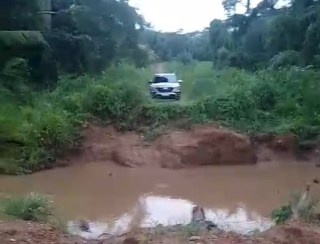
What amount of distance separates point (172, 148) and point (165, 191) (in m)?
3.31

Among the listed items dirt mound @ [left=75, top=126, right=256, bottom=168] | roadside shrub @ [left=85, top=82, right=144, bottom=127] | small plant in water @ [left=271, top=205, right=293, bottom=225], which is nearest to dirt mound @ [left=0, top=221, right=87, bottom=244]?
small plant in water @ [left=271, top=205, right=293, bottom=225]

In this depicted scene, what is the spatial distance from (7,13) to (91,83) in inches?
163

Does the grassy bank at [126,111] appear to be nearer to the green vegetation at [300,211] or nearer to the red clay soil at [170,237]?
the red clay soil at [170,237]

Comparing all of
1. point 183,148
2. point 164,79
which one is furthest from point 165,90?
point 183,148

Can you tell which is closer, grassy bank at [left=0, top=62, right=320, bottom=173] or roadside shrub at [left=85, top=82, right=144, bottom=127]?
grassy bank at [left=0, top=62, right=320, bottom=173]

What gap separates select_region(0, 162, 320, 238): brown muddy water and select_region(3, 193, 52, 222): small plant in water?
2.39 ft

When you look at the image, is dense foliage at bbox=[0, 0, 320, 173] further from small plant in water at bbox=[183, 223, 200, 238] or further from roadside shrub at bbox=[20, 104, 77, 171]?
small plant in water at bbox=[183, 223, 200, 238]

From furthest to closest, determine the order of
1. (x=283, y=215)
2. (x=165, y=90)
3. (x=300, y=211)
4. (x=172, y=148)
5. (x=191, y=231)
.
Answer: (x=165, y=90)
(x=172, y=148)
(x=283, y=215)
(x=300, y=211)
(x=191, y=231)

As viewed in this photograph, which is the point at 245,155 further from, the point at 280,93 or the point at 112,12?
the point at 112,12

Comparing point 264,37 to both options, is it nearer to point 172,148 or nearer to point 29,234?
point 172,148

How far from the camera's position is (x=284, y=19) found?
25.1m

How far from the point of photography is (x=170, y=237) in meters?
7.39

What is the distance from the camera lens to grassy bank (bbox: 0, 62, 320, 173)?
1652 centimetres

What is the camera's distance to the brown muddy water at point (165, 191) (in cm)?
1167
